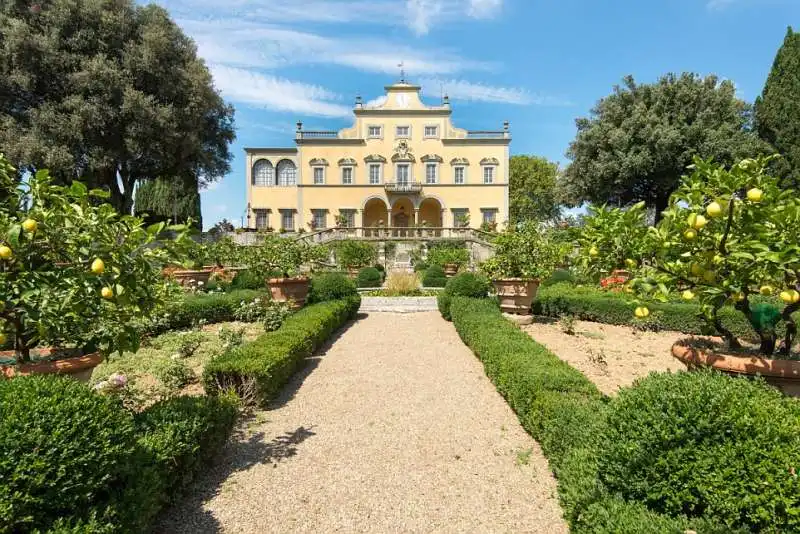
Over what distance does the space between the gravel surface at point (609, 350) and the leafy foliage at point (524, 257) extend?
1143 mm

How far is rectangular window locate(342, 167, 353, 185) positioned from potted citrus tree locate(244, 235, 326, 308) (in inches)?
924

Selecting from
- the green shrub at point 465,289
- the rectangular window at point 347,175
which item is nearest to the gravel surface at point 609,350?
the green shrub at point 465,289

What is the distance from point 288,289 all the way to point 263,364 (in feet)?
16.0

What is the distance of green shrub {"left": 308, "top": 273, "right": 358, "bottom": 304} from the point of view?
9.71 meters

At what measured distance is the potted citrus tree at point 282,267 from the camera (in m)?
9.38

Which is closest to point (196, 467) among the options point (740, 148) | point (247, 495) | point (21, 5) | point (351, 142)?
point (247, 495)

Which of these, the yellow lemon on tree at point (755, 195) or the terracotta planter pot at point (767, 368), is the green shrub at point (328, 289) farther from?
the yellow lemon on tree at point (755, 195)

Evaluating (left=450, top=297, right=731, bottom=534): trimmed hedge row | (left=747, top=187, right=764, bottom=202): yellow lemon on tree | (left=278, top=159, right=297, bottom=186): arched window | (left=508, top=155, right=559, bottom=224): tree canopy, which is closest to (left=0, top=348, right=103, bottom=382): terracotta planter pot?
(left=450, top=297, right=731, bottom=534): trimmed hedge row

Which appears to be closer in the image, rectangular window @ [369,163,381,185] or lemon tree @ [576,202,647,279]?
lemon tree @ [576,202,647,279]

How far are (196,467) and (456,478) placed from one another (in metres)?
1.86

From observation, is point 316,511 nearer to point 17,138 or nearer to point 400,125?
point 17,138

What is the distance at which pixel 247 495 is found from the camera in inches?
120

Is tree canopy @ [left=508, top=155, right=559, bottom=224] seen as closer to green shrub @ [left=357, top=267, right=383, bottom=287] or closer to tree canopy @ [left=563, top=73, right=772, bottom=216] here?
tree canopy @ [left=563, top=73, right=772, bottom=216]

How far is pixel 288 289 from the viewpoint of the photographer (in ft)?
30.8
